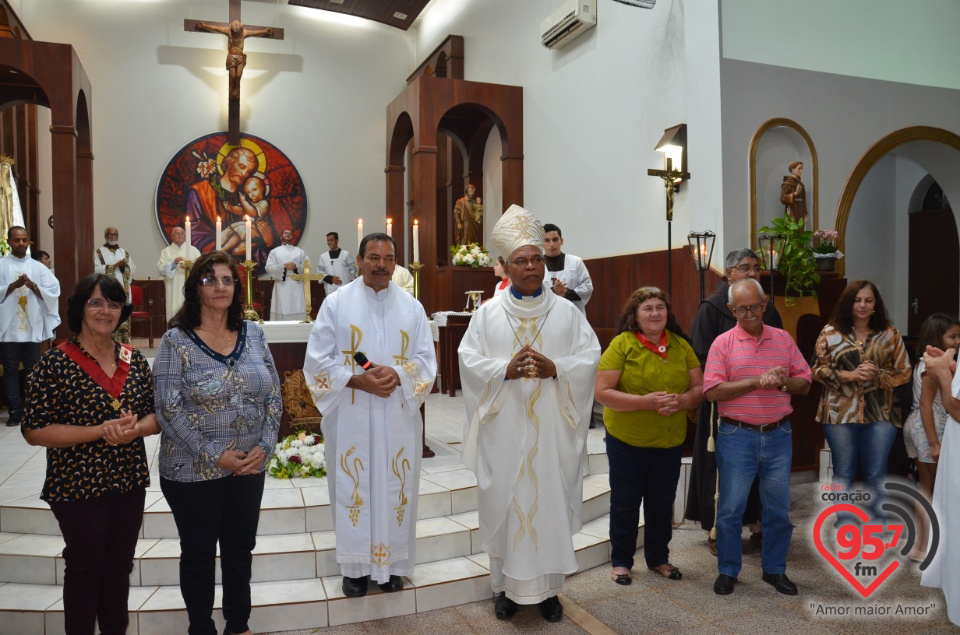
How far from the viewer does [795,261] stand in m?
5.70

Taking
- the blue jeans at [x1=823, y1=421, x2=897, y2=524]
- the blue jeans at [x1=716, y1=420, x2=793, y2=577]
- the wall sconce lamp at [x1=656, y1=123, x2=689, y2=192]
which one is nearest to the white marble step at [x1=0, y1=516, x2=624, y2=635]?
the blue jeans at [x1=716, y1=420, x2=793, y2=577]

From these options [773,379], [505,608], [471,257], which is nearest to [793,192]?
[773,379]

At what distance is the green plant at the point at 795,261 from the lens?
570cm

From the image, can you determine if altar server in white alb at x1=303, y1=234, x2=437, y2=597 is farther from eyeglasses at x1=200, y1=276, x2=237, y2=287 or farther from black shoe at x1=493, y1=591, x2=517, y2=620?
eyeglasses at x1=200, y1=276, x2=237, y2=287

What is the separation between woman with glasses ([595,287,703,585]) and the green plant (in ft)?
7.53

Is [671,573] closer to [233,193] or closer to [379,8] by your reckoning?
[233,193]

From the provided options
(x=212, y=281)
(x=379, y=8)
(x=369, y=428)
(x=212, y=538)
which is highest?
(x=379, y=8)

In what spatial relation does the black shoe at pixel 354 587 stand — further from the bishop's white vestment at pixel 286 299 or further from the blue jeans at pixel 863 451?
the bishop's white vestment at pixel 286 299

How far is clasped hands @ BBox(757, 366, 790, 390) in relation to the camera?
3.52m

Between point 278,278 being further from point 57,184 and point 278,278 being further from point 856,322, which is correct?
point 856,322

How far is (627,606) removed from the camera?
3635 millimetres

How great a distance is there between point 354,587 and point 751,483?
204 cm

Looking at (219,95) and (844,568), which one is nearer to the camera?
(844,568)

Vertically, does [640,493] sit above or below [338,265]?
below
